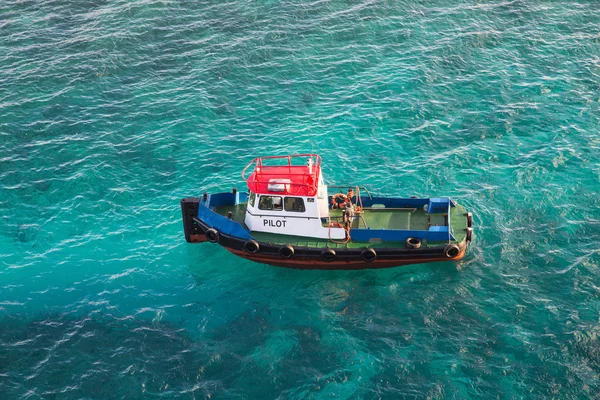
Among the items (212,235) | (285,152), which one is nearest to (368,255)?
(212,235)

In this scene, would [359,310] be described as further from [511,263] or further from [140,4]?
[140,4]

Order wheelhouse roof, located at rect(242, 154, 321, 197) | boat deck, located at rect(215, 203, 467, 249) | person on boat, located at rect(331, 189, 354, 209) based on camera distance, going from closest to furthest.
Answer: wheelhouse roof, located at rect(242, 154, 321, 197)
boat deck, located at rect(215, 203, 467, 249)
person on boat, located at rect(331, 189, 354, 209)

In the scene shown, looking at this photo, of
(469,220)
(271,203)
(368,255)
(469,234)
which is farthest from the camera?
(469,220)

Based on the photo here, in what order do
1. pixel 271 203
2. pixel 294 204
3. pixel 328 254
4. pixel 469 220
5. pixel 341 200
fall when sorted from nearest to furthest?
pixel 328 254 < pixel 294 204 < pixel 271 203 < pixel 469 220 < pixel 341 200

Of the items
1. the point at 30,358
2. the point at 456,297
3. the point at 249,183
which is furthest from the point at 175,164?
the point at 456,297

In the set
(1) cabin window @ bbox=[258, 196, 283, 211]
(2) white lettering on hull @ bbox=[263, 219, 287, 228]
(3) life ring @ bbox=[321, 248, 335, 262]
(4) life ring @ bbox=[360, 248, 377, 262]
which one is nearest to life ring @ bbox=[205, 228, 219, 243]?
(2) white lettering on hull @ bbox=[263, 219, 287, 228]

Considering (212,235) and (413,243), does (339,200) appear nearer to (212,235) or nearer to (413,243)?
(413,243)

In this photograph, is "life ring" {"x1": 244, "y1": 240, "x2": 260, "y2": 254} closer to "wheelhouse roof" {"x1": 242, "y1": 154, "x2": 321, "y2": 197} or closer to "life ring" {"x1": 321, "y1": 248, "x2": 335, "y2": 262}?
"wheelhouse roof" {"x1": 242, "y1": 154, "x2": 321, "y2": 197}

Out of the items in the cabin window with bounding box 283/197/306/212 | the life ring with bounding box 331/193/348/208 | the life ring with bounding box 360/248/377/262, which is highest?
the cabin window with bounding box 283/197/306/212
